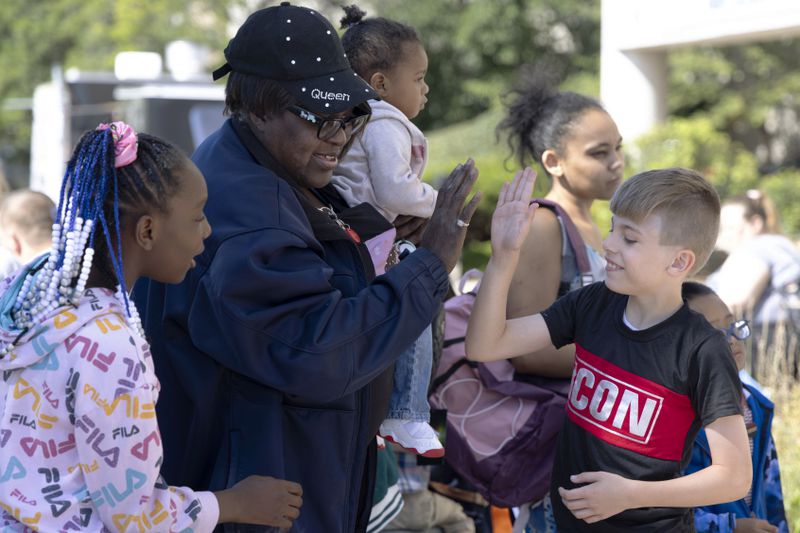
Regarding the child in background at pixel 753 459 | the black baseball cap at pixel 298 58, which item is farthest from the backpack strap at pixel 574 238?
the black baseball cap at pixel 298 58

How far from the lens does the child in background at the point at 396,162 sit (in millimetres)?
3059

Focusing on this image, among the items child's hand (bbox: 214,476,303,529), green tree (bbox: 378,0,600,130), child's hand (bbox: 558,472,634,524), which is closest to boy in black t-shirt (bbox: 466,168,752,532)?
child's hand (bbox: 558,472,634,524)

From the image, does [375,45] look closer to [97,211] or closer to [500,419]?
[500,419]

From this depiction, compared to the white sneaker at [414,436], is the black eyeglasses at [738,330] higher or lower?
higher

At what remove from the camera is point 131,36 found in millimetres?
21781

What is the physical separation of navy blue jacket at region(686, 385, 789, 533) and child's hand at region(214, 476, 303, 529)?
1.39m

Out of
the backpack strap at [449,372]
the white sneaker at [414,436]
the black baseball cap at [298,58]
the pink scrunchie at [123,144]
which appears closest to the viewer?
the pink scrunchie at [123,144]

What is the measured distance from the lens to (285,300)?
2268 mm

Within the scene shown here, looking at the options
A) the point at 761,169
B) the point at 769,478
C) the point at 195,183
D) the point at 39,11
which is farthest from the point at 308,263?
the point at 39,11

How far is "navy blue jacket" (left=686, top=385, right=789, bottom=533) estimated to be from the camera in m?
3.21

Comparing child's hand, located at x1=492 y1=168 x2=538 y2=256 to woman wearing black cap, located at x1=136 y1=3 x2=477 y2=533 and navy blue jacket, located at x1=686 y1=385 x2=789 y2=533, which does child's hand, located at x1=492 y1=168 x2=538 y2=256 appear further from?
navy blue jacket, located at x1=686 y1=385 x2=789 y2=533

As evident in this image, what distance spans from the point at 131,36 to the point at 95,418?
21002 millimetres

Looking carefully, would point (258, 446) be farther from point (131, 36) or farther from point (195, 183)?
point (131, 36)

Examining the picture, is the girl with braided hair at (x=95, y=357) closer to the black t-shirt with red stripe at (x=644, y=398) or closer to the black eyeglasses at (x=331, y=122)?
the black eyeglasses at (x=331, y=122)
